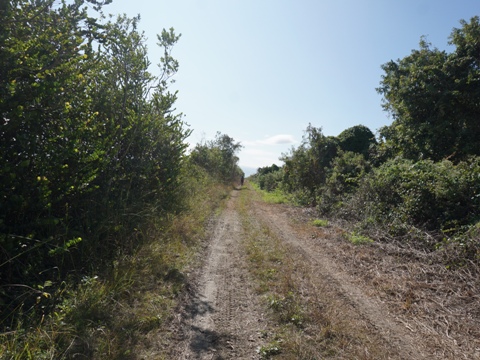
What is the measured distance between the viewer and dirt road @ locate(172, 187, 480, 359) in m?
3.63

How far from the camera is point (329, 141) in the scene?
19.7m

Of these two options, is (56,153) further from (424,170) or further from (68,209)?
(424,170)

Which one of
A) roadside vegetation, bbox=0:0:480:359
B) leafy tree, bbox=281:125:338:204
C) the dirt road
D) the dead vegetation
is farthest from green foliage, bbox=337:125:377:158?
the dirt road

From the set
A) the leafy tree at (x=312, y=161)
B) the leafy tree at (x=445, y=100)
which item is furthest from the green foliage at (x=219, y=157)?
the leafy tree at (x=445, y=100)

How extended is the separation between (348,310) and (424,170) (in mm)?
6448

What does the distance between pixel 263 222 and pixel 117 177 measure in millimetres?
7025

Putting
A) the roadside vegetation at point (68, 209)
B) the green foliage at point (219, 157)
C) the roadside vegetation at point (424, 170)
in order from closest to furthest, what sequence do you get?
the roadside vegetation at point (68, 209), the roadside vegetation at point (424, 170), the green foliage at point (219, 157)

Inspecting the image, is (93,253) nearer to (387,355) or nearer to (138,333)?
(138,333)

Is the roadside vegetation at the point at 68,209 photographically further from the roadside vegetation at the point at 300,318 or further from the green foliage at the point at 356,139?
the green foliage at the point at 356,139

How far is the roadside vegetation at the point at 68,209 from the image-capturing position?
11.4ft

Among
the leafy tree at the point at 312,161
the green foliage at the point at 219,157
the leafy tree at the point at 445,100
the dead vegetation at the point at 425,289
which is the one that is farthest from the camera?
the green foliage at the point at 219,157

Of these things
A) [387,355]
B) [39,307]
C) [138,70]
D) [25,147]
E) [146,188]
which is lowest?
[387,355]

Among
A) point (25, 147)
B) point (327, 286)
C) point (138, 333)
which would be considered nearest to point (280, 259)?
point (327, 286)

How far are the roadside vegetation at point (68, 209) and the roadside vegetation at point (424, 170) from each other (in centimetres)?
590
